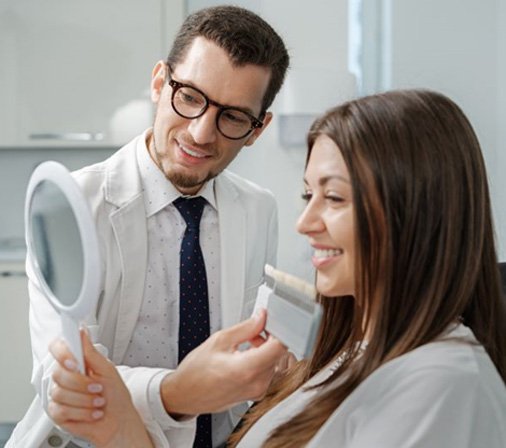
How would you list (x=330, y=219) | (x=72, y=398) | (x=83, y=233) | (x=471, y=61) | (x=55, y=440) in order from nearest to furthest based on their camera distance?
(x=83, y=233) < (x=72, y=398) < (x=330, y=219) < (x=55, y=440) < (x=471, y=61)

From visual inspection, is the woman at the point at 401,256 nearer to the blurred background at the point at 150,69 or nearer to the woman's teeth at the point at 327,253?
the woman's teeth at the point at 327,253

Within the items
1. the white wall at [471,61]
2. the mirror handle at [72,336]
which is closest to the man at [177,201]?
the mirror handle at [72,336]

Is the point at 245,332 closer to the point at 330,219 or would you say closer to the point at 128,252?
the point at 330,219

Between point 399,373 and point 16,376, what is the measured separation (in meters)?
2.61

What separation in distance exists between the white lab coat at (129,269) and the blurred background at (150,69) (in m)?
1.68

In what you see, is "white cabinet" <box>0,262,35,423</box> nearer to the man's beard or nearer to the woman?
the man's beard

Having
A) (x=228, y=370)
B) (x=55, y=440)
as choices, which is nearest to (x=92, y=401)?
(x=228, y=370)

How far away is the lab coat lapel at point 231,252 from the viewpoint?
5.11 ft

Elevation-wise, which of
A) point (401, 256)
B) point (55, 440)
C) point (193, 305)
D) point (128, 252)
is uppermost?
point (401, 256)

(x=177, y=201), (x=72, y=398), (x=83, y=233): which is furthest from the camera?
(x=177, y=201)

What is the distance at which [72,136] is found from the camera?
345 cm

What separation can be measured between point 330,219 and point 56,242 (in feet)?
1.25

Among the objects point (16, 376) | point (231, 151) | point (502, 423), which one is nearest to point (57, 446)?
point (231, 151)

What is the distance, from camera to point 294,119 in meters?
3.39
